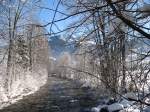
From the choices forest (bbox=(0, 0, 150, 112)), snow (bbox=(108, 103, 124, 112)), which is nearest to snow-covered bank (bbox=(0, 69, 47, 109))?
forest (bbox=(0, 0, 150, 112))

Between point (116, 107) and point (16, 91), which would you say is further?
point (16, 91)

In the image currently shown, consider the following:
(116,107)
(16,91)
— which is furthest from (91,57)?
(16,91)

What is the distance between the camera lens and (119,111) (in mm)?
14867

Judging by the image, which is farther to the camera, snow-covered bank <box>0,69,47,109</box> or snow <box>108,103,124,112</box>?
snow-covered bank <box>0,69,47,109</box>

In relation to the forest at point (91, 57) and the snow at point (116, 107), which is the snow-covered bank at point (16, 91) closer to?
the forest at point (91, 57)

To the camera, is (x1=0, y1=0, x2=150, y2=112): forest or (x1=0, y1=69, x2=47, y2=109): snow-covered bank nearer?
(x1=0, y1=0, x2=150, y2=112): forest

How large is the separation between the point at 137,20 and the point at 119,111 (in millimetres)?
12627

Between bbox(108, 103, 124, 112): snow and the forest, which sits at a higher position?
the forest

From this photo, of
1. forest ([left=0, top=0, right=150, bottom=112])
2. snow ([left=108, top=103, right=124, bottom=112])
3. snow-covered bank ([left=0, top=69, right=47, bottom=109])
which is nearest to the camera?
forest ([left=0, top=0, right=150, bottom=112])

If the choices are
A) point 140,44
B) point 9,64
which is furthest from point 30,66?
point 140,44

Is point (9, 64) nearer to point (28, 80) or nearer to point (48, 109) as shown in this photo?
point (28, 80)

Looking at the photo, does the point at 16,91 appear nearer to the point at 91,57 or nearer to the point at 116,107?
the point at 116,107

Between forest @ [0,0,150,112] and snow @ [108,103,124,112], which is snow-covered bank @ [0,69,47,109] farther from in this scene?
snow @ [108,103,124,112]

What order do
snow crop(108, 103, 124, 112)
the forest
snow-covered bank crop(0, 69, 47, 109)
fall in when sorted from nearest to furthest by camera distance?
the forest → snow crop(108, 103, 124, 112) → snow-covered bank crop(0, 69, 47, 109)
